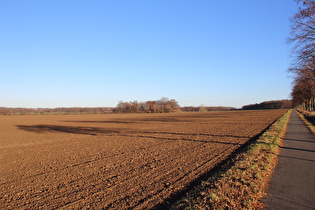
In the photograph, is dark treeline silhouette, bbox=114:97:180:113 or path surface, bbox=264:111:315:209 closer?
path surface, bbox=264:111:315:209

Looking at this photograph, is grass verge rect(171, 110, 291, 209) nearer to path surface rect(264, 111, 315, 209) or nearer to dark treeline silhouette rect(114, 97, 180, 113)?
path surface rect(264, 111, 315, 209)

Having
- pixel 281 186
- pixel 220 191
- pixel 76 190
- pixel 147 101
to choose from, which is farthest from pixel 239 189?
pixel 147 101

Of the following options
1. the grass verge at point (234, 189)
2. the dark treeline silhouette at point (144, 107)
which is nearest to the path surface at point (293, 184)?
the grass verge at point (234, 189)

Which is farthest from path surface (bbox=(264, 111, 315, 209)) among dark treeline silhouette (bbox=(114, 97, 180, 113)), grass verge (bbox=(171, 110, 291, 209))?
dark treeline silhouette (bbox=(114, 97, 180, 113))

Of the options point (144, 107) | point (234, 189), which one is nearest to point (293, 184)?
point (234, 189)

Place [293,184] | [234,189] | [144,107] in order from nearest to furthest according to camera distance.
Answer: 1. [234,189]
2. [293,184]
3. [144,107]

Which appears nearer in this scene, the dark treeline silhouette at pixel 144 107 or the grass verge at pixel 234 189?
the grass verge at pixel 234 189

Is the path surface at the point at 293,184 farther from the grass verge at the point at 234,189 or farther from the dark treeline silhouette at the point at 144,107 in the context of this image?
the dark treeline silhouette at the point at 144,107

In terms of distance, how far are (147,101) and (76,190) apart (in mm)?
133162

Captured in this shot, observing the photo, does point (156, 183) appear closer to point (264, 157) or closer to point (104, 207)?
point (104, 207)

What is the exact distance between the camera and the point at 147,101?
138750 mm

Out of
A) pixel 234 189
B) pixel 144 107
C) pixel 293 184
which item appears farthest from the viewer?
pixel 144 107

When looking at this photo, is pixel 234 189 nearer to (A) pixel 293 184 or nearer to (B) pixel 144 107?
(A) pixel 293 184

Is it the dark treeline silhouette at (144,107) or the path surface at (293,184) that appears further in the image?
the dark treeline silhouette at (144,107)
